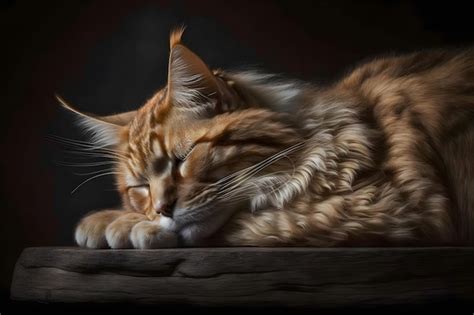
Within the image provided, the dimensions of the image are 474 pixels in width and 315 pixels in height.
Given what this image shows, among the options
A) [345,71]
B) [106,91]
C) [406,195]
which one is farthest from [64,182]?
[406,195]

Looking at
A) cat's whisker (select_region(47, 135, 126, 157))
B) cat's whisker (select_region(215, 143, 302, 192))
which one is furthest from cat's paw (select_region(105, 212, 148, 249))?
cat's whisker (select_region(47, 135, 126, 157))

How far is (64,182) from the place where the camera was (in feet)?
6.18

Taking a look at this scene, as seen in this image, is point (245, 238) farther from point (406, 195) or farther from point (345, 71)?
point (345, 71)

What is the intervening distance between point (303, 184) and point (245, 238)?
181 millimetres

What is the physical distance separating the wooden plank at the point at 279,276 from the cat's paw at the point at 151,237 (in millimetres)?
67

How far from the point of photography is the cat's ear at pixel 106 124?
1.63 m

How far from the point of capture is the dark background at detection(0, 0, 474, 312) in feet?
5.62

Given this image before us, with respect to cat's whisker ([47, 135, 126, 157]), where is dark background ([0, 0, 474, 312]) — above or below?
above

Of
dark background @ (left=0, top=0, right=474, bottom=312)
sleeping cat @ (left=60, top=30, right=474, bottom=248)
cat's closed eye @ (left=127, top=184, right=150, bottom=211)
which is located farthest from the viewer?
dark background @ (left=0, top=0, right=474, bottom=312)

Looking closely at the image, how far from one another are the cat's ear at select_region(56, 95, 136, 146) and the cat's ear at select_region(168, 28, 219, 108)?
0.25 meters

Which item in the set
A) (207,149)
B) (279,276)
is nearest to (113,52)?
(207,149)

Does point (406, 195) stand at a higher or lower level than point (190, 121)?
lower

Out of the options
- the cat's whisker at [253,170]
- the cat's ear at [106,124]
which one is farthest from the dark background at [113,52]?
the cat's whisker at [253,170]

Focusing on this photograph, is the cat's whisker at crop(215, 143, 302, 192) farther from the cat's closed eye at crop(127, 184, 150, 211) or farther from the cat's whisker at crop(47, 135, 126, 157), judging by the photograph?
the cat's whisker at crop(47, 135, 126, 157)
